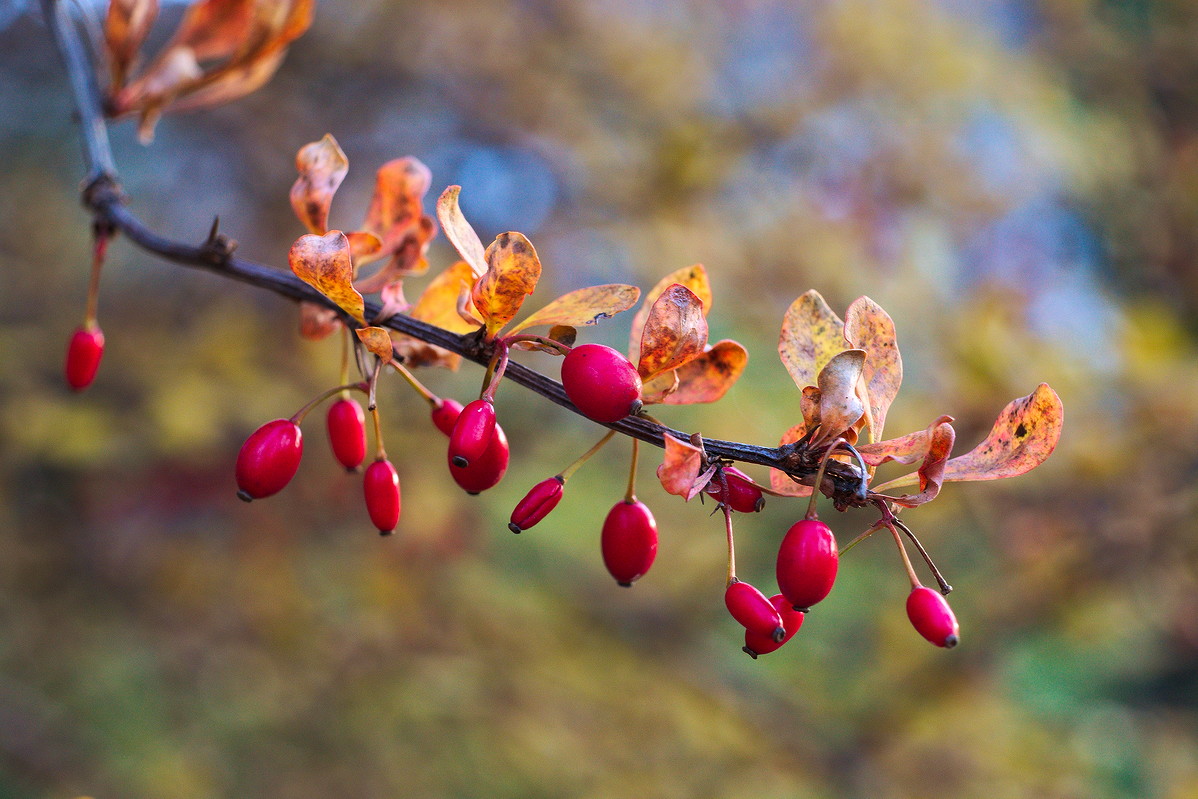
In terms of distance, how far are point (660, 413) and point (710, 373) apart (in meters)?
2.65

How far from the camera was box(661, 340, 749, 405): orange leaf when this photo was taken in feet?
2.54

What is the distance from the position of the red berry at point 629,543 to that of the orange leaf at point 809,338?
19cm

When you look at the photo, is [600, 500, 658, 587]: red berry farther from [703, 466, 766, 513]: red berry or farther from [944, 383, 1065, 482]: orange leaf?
[944, 383, 1065, 482]: orange leaf

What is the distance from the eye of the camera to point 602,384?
0.64 metres

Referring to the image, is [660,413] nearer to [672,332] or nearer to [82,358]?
[82,358]

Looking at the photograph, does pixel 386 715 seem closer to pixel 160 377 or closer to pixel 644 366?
pixel 160 377

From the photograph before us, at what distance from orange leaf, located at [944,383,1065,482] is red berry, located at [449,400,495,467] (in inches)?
14.7

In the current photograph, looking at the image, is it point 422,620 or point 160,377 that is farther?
point 422,620

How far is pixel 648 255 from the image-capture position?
2770 mm

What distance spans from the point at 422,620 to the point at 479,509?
514 millimetres

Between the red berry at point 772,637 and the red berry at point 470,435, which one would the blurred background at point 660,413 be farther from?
the red berry at point 470,435

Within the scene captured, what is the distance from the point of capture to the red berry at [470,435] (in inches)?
25.9

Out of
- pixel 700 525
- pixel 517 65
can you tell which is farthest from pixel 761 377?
pixel 517 65

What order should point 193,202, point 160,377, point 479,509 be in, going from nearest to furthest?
point 160,377
point 479,509
point 193,202
